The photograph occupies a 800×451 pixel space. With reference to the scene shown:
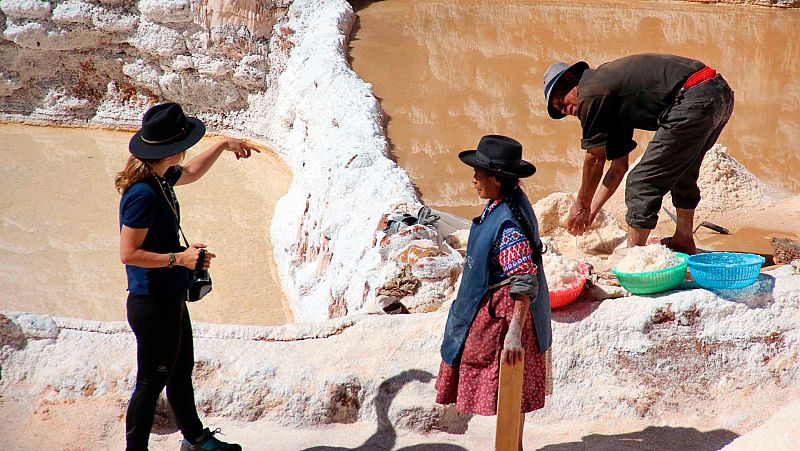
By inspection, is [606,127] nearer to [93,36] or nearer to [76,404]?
[76,404]

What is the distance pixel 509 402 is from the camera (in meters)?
2.72

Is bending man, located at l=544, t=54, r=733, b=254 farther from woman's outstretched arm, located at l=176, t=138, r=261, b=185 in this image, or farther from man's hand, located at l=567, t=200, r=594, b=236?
woman's outstretched arm, located at l=176, t=138, r=261, b=185

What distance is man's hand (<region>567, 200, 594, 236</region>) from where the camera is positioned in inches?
160

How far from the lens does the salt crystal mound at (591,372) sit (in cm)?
A: 345

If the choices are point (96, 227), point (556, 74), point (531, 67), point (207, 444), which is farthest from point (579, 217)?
point (531, 67)

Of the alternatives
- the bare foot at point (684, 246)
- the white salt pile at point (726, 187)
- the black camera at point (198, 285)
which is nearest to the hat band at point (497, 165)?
the black camera at point (198, 285)

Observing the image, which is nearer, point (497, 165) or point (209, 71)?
point (497, 165)

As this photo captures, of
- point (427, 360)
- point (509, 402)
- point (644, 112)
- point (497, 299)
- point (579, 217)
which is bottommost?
point (427, 360)

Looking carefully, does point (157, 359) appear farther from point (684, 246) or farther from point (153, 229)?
point (684, 246)

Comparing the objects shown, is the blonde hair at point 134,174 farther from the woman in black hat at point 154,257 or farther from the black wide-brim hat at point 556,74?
the black wide-brim hat at point 556,74

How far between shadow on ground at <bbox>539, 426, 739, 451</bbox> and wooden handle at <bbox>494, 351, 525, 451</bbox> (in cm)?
56

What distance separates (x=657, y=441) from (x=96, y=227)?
20.3 feet

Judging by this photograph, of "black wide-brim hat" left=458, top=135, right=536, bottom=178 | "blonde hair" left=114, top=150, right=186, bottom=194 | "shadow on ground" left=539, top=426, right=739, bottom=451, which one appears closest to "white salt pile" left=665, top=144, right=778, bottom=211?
"shadow on ground" left=539, top=426, right=739, bottom=451

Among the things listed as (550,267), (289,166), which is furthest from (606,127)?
(289,166)
